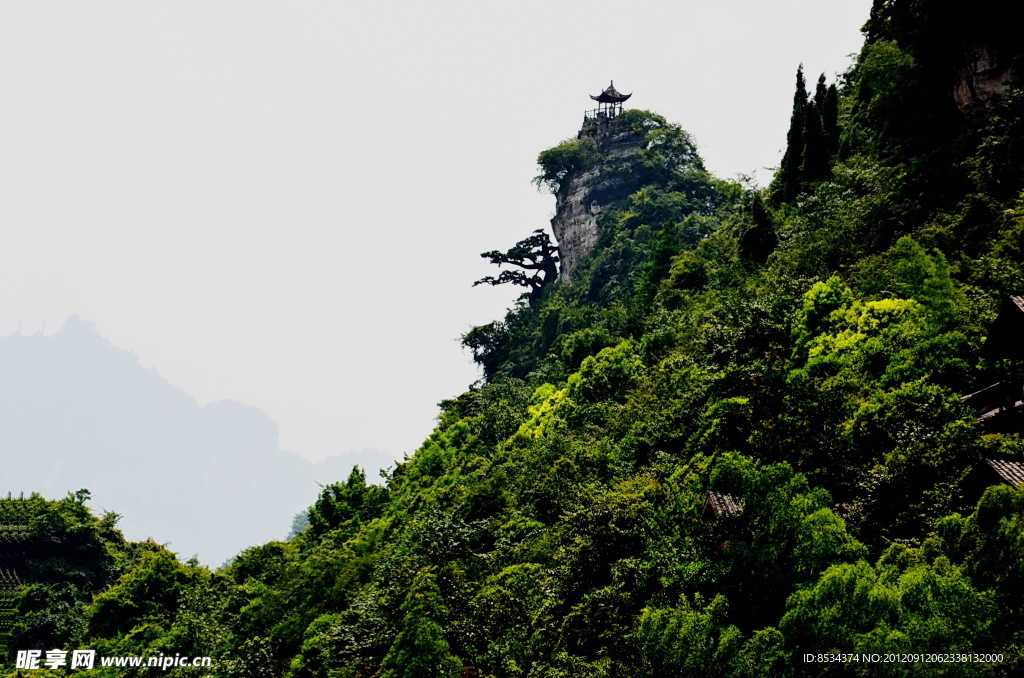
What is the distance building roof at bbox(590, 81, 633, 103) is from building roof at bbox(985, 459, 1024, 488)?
53.0m

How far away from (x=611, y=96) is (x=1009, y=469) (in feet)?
176

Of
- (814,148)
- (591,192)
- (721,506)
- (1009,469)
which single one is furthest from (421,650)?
(591,192)

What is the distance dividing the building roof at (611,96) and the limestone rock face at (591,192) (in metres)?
2.05

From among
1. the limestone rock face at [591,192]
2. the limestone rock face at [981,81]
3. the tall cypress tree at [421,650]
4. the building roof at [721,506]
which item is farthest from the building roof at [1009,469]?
the limestone rock face at [591,192]

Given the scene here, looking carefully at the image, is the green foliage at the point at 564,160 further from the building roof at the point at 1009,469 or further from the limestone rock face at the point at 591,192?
the building roof at the point at 1009,469

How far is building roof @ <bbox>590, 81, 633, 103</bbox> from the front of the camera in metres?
63.2

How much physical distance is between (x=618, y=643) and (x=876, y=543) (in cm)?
467

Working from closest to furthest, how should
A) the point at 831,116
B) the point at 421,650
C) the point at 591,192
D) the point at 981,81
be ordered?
the point at 421,650 → the point at 981,81 → the point at 831,116 → the point at 591,192

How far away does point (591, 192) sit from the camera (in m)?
59.2

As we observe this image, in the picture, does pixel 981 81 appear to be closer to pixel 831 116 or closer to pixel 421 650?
pixel 831 116

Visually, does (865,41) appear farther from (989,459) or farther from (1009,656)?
(1009,656)

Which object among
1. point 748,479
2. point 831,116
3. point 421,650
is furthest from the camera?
point 831,116

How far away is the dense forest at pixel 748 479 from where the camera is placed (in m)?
12.4

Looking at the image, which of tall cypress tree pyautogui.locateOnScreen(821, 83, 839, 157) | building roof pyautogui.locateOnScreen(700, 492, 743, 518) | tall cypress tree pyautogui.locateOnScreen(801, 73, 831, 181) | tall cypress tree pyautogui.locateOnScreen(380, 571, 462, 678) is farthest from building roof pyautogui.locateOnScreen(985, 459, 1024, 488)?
tall cypress tree pyautogui.locateOnScreen(821, 83, 839, 157)
